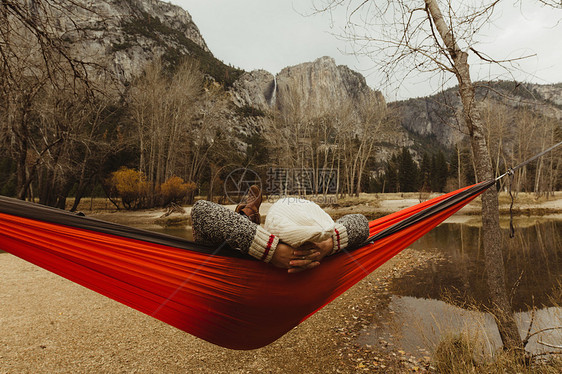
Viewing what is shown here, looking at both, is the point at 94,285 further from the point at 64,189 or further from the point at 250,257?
the point at 64,189

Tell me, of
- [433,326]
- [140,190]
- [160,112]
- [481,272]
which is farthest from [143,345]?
[160,112]

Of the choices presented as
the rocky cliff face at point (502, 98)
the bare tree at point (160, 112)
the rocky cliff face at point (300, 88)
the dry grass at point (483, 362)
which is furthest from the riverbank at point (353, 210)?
the dry grass at point (483, 362)

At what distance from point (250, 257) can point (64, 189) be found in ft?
46.5

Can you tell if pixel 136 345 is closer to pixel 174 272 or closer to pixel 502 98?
pixel 174 272

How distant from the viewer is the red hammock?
97 cm

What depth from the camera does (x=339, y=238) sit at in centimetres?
97

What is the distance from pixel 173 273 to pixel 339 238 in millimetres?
635

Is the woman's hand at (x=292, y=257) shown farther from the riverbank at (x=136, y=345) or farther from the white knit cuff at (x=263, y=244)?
the riverbank at (x=136, y=345)

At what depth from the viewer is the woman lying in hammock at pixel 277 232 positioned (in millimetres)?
842

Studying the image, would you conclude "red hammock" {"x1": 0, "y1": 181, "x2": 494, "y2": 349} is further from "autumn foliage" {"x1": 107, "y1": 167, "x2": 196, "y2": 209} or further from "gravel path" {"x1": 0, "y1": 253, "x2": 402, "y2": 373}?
"autumn foliage" {"x1": 107, "y1": 167, "x2": 196, "y2": 209}

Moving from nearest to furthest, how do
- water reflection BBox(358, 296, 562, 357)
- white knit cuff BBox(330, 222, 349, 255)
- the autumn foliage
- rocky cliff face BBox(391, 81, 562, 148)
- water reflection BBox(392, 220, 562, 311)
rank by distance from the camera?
white knit cuff BBox(330, 222, 349, 255), rocky cliff face BBox(391, 81, 562, 148), water reflection BBox(358, 296, 562, 357), water reflection BBox(392, 220, 562, 311), the autumn foliage

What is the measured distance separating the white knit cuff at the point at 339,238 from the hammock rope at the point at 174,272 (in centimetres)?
9

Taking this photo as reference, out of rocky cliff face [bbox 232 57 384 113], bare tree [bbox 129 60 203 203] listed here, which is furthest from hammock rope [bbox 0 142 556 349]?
rocky cliff face [bbox 232 57 384 113]

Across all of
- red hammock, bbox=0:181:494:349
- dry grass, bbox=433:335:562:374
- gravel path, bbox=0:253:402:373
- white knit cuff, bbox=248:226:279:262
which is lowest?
gravel path, bbox=0:253:402:373
